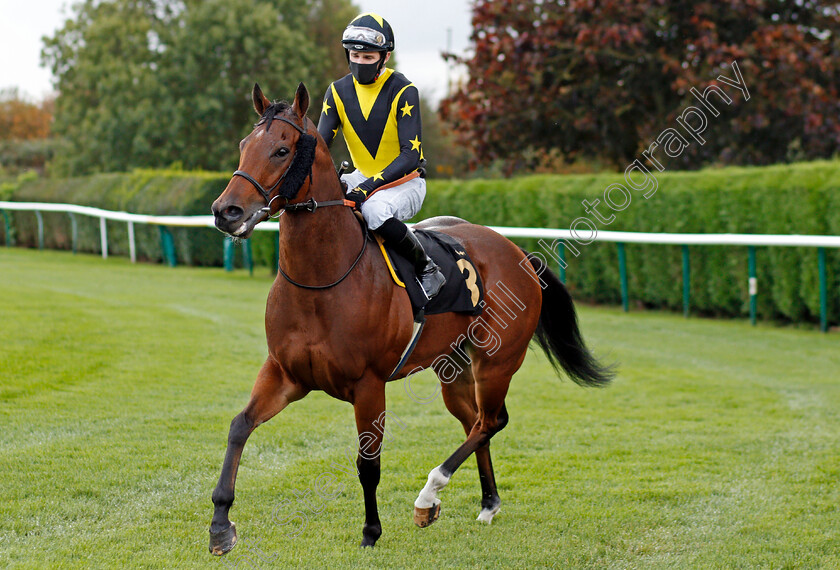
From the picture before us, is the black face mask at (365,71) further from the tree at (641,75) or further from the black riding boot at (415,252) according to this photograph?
the tree at (641,75)

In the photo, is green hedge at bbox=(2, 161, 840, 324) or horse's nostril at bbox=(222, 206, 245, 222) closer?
horse's nostril at bbox=(222, 206, 245, 222)

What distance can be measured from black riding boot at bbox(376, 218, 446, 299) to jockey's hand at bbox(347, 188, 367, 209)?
0.15 meters

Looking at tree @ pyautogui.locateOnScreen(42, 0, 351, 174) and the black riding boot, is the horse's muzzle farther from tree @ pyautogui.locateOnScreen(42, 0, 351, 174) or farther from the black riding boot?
tree @ pyautogui.locateOnScreen(42, 0, 351, 174)

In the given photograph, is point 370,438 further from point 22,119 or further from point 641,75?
point 22,119

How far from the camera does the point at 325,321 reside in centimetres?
373

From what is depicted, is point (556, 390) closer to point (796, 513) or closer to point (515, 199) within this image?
point (796, 513)

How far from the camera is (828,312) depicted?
10438mm

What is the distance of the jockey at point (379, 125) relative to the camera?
3.98 m

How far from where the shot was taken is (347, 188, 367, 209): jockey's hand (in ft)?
13.1

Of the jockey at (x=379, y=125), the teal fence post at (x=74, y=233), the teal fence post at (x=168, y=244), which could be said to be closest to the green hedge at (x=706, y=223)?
the teal fence post at (x=168, y=244)

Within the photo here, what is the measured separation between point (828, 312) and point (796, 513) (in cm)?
661

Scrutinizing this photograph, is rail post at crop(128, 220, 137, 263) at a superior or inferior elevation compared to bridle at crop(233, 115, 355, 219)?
inferior

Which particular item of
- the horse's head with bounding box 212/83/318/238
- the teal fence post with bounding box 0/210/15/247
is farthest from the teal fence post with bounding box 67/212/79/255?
the horse's head with bounding box 212/83/318/238

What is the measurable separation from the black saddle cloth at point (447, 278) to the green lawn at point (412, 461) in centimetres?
105
